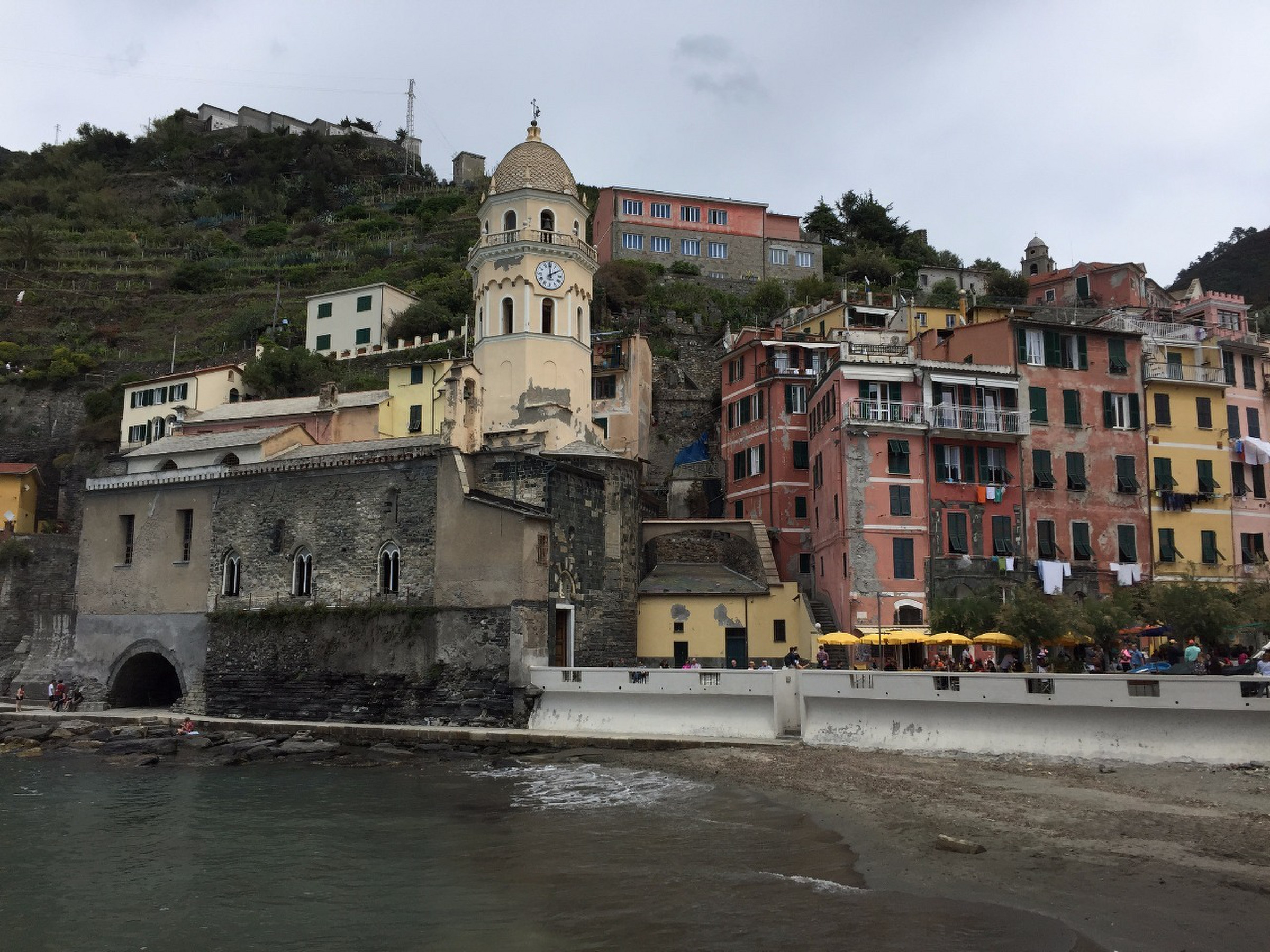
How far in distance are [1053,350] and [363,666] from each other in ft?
82.7

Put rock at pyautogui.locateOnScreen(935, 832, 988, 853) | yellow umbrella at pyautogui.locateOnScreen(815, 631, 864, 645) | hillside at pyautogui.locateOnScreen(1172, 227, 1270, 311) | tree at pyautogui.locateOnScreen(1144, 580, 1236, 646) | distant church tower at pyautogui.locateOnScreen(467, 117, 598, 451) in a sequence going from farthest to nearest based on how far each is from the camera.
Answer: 1. hillside at pyautogui.locateOnScreen(1172, 227, 1270, 311)
2. distant church tower at pyautogui.locateOnScreen(467, 117, 598, 451)
3. yellow umbrella at pyautogui.locateOnScreen(815, 631, 864, 645)
4. tree at pyautogui.locateOnScreen(1144, 580, 1236, 646)
5. rock at pyautogui.locateOnScreen(935, 832, 988, 853)

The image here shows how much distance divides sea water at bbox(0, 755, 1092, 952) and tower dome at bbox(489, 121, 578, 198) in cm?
2225

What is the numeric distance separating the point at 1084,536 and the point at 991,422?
16.4 ft

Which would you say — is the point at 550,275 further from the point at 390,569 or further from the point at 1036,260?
the point at 1036,260

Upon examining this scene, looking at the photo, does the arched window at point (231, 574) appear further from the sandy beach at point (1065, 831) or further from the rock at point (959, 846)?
the rock at point (959, 846)

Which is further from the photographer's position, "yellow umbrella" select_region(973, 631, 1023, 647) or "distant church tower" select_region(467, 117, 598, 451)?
"distant church tower" select_region(467, 117, 598, 451)

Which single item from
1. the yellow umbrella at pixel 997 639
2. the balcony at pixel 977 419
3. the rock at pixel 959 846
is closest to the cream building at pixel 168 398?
the balcony at pixel 977 419

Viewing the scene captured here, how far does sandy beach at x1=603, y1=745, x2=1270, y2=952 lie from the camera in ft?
39.4

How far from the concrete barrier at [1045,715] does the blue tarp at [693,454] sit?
2316 cm

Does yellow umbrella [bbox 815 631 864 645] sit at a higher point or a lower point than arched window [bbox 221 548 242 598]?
lower

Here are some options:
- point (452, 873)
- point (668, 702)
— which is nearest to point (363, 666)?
point (668, 702)

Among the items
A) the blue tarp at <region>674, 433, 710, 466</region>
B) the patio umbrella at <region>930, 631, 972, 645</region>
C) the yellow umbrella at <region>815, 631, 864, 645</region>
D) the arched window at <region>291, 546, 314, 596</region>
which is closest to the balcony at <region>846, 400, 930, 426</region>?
the yellow umbrella at <region>815, 631, 864, 645</region>

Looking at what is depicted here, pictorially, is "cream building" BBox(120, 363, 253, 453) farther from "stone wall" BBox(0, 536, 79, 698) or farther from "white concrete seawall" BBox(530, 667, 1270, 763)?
"white concrete seawall" BBox(530, 667, 1270, 763)

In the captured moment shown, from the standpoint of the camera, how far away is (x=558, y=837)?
56.0 feet
